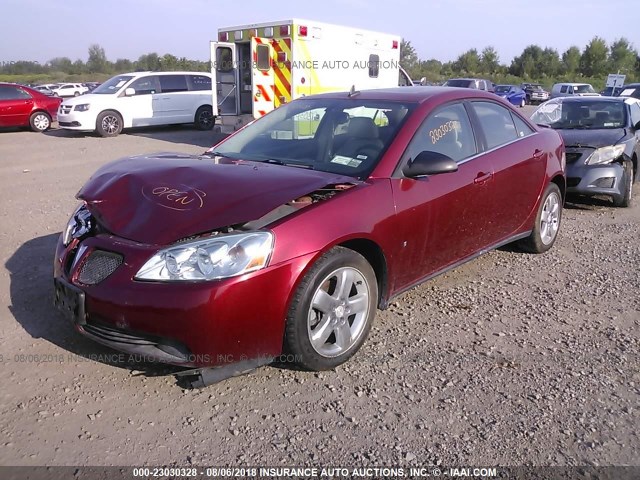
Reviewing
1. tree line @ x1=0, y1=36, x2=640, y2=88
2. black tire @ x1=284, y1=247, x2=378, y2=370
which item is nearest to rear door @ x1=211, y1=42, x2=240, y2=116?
black tire @ x1=284, y1=247, x2=378, y2=370

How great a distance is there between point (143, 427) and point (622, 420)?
241 centimetres

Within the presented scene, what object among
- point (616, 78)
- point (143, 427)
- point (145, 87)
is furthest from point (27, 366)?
point (616, 78)

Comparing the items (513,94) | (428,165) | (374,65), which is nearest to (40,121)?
(374,65)

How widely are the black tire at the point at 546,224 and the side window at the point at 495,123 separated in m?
0.77

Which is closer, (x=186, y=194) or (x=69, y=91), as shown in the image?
(x=186, y=194)

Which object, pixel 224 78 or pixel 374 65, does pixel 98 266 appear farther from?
pixel 374 65

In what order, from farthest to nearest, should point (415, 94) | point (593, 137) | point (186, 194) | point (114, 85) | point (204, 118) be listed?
point (204, 118) < point (114, 85) < point (593, 137) < point (415, 94) < point (186, 194)

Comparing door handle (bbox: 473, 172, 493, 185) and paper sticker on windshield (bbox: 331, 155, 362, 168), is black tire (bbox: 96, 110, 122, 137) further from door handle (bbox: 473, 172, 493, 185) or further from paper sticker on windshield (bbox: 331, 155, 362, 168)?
door handle (bbox: 473, 172, 493, 185)

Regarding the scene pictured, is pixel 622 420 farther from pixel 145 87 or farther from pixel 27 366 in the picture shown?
pixel 145 87

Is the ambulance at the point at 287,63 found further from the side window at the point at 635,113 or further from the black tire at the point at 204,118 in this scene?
the side window at the point at 635,113

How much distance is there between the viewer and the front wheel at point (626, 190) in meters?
7.53

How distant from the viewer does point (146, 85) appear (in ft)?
52.7

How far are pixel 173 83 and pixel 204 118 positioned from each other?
1.41m

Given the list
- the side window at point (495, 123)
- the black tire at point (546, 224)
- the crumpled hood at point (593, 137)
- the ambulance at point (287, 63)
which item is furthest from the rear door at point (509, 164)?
the ambulance at point (287, 63)
